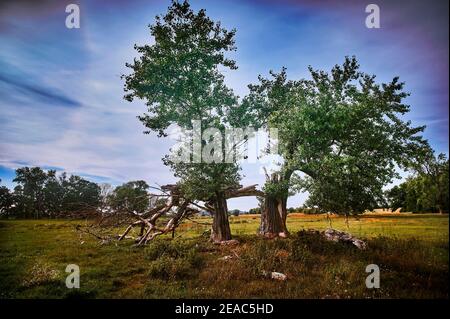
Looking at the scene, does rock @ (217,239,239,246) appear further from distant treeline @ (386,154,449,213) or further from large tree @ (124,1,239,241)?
distant treeline @ (386,154,449,213)

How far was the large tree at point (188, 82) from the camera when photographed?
1581 cm

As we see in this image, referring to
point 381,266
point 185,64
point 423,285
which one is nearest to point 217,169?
point 185,64

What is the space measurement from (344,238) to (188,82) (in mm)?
13449

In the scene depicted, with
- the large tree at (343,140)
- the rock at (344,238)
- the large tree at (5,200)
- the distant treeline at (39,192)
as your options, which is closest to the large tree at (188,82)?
the large tree at (343,140)

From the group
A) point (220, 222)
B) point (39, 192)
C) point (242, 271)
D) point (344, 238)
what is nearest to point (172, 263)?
point (242, 271)

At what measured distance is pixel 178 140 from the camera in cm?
1786

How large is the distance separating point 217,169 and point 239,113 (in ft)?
14.3

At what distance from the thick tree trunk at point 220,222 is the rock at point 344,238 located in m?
6.66

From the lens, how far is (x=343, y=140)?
16078mm

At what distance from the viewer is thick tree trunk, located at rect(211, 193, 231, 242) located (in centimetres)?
1936

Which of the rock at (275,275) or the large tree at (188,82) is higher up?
the large tree at (188,82)

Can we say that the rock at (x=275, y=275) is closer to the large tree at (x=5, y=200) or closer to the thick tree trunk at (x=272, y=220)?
Result: the thick tree trunk at (x=272, y=220)

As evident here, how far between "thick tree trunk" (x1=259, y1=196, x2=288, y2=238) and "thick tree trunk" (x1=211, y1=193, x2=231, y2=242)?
3004mm

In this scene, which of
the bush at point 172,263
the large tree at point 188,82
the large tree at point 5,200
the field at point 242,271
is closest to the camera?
the field at point 242,271
